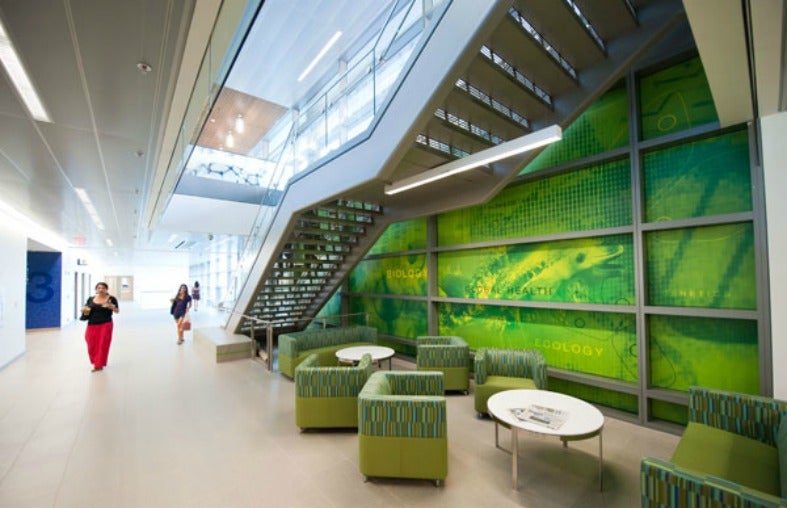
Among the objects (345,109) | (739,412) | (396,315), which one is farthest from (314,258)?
(739,412)

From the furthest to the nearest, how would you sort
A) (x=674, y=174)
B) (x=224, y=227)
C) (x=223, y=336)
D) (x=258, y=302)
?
(x=224, y=227) → (x=223, y=336) → (x=258, y=302) → (x=674, y=174)

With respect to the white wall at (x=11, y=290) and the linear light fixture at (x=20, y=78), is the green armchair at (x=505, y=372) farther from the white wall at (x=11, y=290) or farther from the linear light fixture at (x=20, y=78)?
the white wall at (x=11, y=290)

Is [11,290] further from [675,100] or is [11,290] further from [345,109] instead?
[675,100]

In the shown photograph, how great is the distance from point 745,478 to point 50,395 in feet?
27.1

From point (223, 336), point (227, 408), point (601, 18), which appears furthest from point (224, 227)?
point (601, 18)

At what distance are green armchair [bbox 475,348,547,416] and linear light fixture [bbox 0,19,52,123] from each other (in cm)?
512

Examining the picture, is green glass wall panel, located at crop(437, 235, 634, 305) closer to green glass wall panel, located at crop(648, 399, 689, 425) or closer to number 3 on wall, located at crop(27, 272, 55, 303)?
green glass wall panel, located at crop(648, 399, 689, 425)

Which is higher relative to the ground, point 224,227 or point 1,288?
point 224,227

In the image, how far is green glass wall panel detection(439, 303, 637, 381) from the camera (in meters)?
4.20

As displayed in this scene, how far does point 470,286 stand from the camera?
6.00 m

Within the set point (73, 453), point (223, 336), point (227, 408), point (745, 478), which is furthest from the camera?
point (223, 336)

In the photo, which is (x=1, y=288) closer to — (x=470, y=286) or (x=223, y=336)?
(x=223, y=336)

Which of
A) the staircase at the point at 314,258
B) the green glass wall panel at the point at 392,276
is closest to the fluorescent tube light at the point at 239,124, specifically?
the staircase at the point at 314,258

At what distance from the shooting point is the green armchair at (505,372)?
4.11 meters
